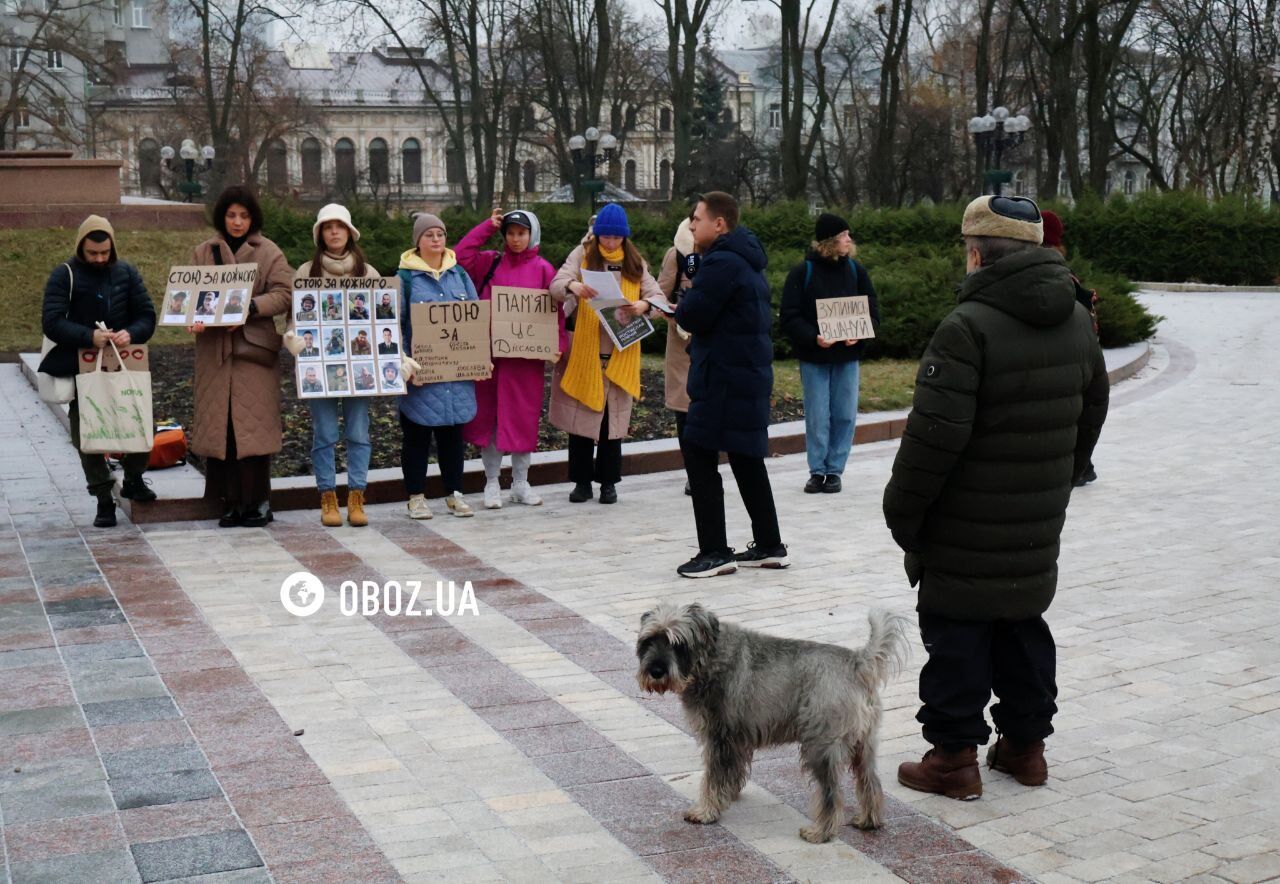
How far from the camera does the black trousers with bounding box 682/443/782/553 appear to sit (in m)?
7.84

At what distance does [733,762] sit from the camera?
4617 mm

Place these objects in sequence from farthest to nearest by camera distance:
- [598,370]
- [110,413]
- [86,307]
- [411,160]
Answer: [411,160] → [598,370] → [86,307] → [110,413]

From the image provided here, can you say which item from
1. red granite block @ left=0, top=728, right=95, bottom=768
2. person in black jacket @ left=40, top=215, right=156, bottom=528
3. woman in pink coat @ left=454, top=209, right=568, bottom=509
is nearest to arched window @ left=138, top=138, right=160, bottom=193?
woman in pink coat @ left=454, top=209, right=568, bottom=509

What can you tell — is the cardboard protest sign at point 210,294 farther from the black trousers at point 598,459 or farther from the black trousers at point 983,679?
the black trousers at point 983,679

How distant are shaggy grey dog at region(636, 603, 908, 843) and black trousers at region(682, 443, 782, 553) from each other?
3175 millimetres

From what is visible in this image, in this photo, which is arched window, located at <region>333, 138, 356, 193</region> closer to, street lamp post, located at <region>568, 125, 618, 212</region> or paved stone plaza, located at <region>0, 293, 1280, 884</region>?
street lamp post, located at <region>568, 125, 618, 212</region>

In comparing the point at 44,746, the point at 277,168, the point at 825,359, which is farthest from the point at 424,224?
the point at 277,168

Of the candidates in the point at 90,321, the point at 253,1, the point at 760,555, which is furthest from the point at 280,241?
the point at 253,1

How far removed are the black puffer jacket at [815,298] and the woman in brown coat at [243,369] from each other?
3.56m

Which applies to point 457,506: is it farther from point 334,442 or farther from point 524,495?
point 334,442

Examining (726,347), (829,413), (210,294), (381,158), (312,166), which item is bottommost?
(829,413)

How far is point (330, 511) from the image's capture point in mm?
9367

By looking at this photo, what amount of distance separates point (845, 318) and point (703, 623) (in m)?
6.27

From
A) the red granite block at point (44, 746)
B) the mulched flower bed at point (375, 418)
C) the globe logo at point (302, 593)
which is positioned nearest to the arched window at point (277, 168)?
the mulched flower bed at point (375, 418)
